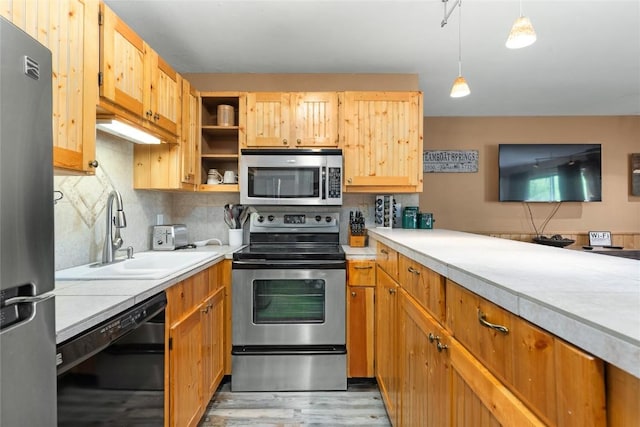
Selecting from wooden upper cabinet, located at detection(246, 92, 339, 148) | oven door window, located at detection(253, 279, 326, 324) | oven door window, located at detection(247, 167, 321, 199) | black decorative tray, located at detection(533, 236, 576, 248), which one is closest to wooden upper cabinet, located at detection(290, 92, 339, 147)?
wooden upper cabinet, located at detection(246, 92, 339, 148)

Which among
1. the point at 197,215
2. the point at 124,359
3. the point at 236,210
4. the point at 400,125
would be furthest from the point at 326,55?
the point at 124,359

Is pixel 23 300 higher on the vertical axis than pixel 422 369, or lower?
higher

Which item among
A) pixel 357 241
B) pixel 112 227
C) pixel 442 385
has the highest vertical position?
pixel 112 227

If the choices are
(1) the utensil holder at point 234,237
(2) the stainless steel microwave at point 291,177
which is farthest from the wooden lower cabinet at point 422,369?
(1) the utensil holder at point 234,237

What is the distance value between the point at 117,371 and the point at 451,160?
13.3 feet

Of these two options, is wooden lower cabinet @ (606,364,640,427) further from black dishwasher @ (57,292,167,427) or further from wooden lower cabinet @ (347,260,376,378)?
wooden lower cabinet @ (347,260,376,378)

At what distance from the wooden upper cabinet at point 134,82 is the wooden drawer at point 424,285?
1.57 m

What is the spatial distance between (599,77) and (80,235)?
4351 mm

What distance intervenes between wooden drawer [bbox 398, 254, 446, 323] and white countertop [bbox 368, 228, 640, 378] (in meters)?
0.06

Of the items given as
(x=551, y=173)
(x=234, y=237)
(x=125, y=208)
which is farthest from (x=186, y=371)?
(x=551, y=173)

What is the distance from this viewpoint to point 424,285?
1242 mm

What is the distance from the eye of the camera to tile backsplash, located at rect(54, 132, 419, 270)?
160 cm

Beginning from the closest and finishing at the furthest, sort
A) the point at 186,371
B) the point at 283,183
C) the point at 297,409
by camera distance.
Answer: the point at 186,371
the point at 297,409
the point at 283,183

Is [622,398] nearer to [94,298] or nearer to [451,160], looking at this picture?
[94,298]
